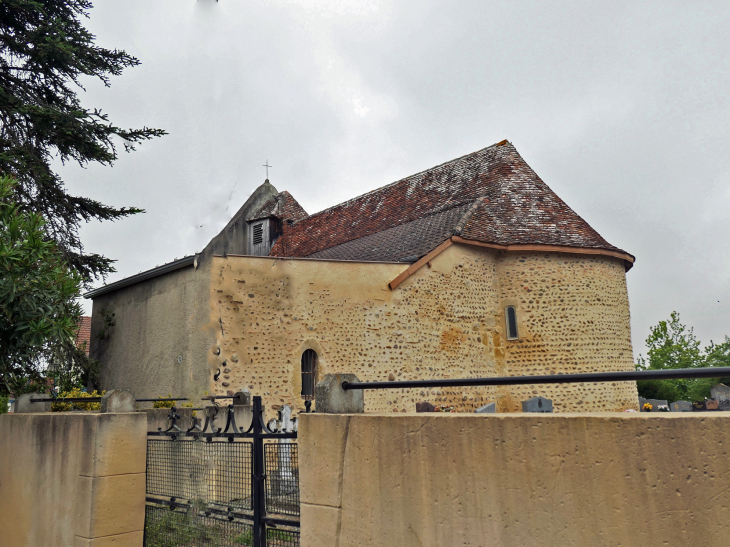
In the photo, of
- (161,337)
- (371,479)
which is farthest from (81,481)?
(161,337)

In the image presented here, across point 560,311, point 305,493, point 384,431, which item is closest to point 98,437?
point 305,493

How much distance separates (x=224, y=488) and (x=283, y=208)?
20.3 metres

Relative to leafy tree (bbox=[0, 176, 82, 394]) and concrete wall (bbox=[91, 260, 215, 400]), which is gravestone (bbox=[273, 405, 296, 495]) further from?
concrete wall (bbox=[91, 260, 215, 400])

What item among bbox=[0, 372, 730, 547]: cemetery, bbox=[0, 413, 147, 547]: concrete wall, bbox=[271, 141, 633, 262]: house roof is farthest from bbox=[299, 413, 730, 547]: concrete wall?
bbox=[271, 141, 633, 262]: house roof

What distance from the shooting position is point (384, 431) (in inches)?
117

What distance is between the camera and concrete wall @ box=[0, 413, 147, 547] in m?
4.65

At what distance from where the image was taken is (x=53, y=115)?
1235 cm

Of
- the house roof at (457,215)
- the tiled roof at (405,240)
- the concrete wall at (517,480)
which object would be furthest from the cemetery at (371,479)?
the house roof at (457,215)

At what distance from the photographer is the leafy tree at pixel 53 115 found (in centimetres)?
1243

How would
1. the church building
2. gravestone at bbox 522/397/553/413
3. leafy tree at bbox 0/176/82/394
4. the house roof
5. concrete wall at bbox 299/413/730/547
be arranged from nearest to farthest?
concrete wall at bbox 299/413/730/547, leafy tree at bbox 0/176/82/394, the church building, gravestone at bbox 522/397/553/413, the house roof

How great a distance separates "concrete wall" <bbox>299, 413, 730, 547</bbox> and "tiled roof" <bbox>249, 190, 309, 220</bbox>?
20787mm

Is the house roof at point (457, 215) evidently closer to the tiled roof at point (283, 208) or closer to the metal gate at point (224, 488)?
the tiled roof at point (283, 208)

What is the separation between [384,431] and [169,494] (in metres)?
2.72

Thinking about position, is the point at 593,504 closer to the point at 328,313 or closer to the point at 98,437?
the point at 98,437
